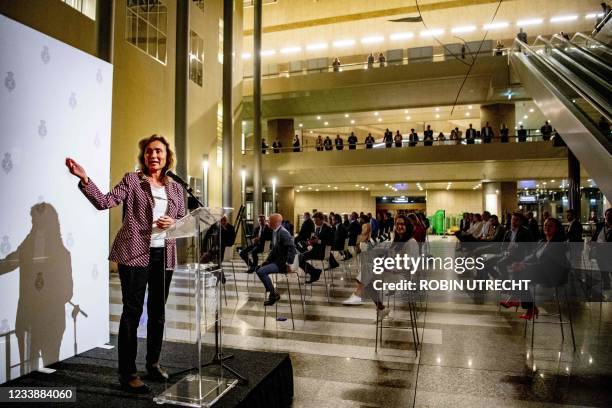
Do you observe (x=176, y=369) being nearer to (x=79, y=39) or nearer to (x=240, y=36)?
(x=79, y=39)

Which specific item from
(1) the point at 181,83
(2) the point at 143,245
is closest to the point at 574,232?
(2) the point at 143,245

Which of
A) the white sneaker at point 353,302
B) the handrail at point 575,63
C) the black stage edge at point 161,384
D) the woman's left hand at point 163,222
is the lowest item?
the white sneaker at point 353,302

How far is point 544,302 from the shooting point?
5996 millimetres

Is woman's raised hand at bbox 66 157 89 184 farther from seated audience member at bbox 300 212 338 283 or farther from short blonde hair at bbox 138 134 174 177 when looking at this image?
seated audience member at bbox 300 212 338 283

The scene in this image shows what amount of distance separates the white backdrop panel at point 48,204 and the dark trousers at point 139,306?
0.94 m

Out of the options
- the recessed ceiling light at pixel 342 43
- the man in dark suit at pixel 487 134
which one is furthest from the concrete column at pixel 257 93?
the recessed ceiling light at pixel 342 43

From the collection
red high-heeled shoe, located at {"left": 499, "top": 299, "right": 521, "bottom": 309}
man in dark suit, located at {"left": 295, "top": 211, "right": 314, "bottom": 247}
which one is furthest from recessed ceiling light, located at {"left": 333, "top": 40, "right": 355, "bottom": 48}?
red high-heeled shoe, located at {"left": 499, "top": 299, "right": 521, "bottom": 309}

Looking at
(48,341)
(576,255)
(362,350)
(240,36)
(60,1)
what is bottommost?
(362,350)

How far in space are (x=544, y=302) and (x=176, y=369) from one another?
541 centimetres

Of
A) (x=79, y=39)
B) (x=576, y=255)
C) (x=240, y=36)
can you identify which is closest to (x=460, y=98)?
(x=240, y=36)

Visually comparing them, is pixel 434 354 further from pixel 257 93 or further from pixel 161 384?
pixel 257 93

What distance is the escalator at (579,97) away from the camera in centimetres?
473

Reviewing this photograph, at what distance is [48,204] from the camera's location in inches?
122

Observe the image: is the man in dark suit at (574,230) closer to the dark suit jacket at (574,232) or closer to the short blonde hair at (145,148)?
the dark suit jacket at (574,232)
